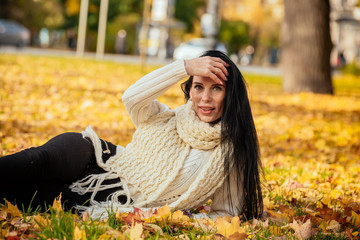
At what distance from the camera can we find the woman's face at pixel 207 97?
8.66 feet

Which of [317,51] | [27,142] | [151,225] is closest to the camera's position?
[151,225]

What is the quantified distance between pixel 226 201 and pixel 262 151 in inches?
96.0

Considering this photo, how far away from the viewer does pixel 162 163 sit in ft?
8.80

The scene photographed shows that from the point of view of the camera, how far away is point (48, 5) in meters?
35.0

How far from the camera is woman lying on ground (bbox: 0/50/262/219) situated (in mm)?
2590

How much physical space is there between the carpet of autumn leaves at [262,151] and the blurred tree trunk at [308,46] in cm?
50

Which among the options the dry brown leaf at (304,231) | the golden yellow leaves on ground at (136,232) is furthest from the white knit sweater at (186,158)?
the golden yellow leaves on ground at (136,232)

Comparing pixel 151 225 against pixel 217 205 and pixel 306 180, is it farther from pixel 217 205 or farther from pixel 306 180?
pixel 306 180

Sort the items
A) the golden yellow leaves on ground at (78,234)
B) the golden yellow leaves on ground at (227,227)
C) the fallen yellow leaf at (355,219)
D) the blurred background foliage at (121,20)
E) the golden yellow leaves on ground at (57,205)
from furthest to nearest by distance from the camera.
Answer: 1. the blurred background foliage at (121,20)
2. the fallen yellow leaf at (355,219)
3. the golden yellow leaves on ground at (57,205)
4. the golden yellow leaves on ground at (227,227)
5. the golden yellow leaves on ground at (78,234)

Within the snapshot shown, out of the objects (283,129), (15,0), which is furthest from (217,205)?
(15,0)

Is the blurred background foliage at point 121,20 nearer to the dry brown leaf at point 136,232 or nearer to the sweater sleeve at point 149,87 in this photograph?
the sweater sleeve at point 149,87

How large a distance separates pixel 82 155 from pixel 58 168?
0.54 feet

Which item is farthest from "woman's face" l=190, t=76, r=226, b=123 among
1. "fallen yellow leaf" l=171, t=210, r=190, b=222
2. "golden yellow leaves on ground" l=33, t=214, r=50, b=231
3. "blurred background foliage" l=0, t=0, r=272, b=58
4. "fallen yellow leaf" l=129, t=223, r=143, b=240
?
"blurred background foliage" l=0, t=0, r=272, b=58

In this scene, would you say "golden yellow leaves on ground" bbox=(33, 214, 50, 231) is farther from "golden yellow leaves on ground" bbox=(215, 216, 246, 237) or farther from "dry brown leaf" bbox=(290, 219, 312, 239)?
"dry brown leaf" bbox=(290, 219, 312, 239)
